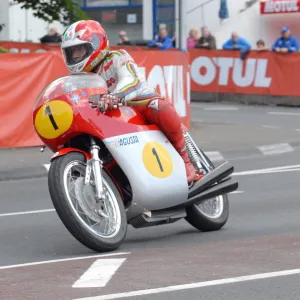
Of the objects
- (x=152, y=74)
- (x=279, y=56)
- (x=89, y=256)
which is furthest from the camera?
(x=279, y=56)

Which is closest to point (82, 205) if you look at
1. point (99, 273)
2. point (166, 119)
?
point (99, 273)

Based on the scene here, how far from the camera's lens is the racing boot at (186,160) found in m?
8.34

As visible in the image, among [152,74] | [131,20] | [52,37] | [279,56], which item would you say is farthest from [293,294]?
[131,20]

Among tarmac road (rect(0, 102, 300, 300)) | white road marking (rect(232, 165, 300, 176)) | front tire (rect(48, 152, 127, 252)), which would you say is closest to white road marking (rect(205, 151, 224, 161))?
white road marking (rect(232, 165, 300, 176))

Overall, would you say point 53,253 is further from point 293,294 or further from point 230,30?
point 230,30

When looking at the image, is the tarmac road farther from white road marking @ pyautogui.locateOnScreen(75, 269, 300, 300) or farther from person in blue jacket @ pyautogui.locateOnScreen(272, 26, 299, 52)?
person in blue jacket @ pyautogui.locateOnScreen(272, 26, 299, 52)

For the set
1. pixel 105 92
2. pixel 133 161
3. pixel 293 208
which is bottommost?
pixel 293 208

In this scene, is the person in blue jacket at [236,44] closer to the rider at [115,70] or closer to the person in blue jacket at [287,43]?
the person in blue jacket at [287,43]

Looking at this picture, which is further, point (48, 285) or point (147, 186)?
point (147, 186)

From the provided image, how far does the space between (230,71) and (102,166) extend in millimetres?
18661

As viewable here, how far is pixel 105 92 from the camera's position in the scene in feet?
25.9

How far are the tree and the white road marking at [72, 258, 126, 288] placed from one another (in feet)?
49.5

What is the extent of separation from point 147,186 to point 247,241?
0.88m

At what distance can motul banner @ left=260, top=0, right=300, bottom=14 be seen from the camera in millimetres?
34375
